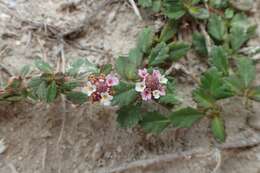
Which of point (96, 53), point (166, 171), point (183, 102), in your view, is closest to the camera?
point (166, 171)

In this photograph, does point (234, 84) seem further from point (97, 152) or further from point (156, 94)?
point (97, 152)

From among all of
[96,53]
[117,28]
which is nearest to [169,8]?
[117,28]

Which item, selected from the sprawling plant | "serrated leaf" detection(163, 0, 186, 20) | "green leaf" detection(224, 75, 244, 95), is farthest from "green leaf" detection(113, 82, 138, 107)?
"serrated leaf" detection(163, 0, 186, 20)

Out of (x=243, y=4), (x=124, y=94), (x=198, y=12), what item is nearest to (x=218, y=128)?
(x=124, y=94)

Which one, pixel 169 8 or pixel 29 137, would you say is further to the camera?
pixel 169 8

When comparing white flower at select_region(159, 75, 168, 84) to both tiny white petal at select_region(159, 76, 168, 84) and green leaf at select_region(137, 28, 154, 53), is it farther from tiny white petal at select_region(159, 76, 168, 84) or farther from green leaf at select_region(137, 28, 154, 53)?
green leaf at select_region(137, 28, 154, 53)

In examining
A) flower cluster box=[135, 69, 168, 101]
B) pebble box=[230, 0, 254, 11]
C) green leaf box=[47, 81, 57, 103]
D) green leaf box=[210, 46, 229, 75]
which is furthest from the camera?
pebble box=[230, 0, 254, 11]

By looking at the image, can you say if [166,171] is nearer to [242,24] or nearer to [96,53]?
[96,53]
